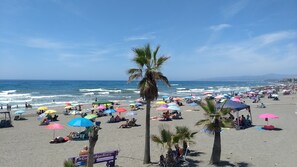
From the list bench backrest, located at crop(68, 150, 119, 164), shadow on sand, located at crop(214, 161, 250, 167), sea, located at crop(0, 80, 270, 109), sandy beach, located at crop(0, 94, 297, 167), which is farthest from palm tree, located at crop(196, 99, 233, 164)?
bench backrest, located at crop(68, 150, 119, 164)

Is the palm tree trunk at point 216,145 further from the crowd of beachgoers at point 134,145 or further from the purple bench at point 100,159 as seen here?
the purple bench at point 100,159

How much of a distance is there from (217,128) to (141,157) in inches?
165

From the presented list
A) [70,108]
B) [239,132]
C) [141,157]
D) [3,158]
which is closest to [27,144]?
[3,158]

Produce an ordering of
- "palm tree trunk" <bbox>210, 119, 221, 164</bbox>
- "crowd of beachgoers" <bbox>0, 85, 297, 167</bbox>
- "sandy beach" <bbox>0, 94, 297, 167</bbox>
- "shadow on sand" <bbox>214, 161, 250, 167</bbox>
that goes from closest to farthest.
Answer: "palm tree trunk" <bbox>210, 119, 221, 164</bbox>
"shadow on sand" <bbox>214, 161, 250, 167</bbox>
"sandy beach" <bbox>0, 94, 297, 167</bbox>
"crowd of beachgoers" <bbox>0, 85, 297, 167</bbox>

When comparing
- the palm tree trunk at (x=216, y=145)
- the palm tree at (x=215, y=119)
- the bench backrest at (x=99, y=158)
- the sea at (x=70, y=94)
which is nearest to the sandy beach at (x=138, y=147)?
the palm tree trunk at (x=216, y=145)

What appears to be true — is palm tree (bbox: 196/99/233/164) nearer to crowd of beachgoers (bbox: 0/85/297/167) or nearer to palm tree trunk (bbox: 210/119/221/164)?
palm tree trunk (bbox: 210/119/221/164)

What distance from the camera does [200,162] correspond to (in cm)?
1284

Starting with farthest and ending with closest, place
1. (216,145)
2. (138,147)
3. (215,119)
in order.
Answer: (138,147) → (216,145) → (215,119)

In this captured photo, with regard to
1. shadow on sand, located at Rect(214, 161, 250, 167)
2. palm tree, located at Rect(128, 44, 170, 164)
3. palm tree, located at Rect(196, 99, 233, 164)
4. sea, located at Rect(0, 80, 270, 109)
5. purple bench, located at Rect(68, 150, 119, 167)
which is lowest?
sea, located at Rect(0, 80, 270, 109)

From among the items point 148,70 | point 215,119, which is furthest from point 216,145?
point 148,70

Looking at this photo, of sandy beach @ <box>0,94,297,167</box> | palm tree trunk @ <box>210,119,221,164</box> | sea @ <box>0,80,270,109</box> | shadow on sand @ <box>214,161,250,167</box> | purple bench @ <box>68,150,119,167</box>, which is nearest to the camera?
purple bench @ <box>68,150,119,167</box>

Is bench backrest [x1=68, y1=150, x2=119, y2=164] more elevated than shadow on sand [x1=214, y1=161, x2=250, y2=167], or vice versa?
bench backrest [x1=68, y1=150, x2=119, y2=164]

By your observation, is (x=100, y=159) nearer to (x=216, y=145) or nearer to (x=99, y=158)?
(x=99, y=158)

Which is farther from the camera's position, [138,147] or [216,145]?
[138,147]
